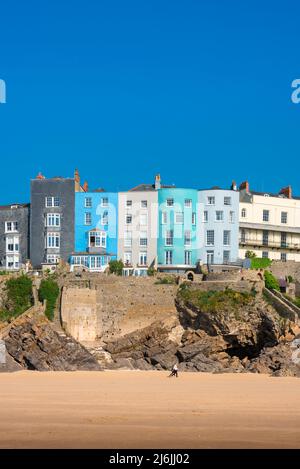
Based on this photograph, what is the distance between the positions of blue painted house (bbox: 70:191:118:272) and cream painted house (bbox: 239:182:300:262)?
969 centimetres

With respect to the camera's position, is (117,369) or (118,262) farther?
(118,262)

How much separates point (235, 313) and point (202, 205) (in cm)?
1514

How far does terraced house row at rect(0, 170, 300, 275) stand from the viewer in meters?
62.2

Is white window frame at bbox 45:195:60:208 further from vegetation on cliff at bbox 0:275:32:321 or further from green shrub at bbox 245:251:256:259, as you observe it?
green shrub at bbox 245:251:256:259

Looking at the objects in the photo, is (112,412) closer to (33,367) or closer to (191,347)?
(33,367)

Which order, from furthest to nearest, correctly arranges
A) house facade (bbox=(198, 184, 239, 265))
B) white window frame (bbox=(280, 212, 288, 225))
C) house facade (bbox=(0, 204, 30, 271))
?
white window frame (bbox=(280, 212, 288, 225)), house facade (bbox=(0, 204, 30, 271)), house facade (bbox=(198, 184, 239, 265))

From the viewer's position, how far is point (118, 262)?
60.0 metres

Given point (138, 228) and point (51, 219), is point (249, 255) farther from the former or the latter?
point (51, 219)

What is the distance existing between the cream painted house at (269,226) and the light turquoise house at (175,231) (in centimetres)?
435

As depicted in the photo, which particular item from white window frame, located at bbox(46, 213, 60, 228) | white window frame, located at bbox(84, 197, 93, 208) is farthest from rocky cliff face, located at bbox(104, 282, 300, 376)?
white window frame, located at bbox(46, 213, 60, 228)

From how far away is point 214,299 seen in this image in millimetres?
51281
